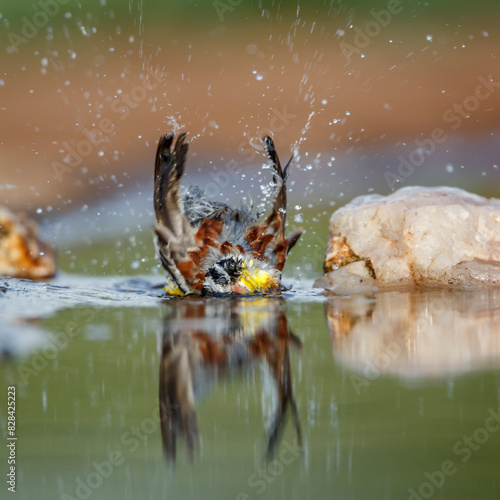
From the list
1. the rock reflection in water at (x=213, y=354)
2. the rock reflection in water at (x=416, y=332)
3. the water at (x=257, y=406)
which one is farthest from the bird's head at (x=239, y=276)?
the water at (x=257, y=406)

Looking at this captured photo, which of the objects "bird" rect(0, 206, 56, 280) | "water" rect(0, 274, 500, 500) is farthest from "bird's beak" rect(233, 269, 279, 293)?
"bird" rect(0, 206, 56, 280)

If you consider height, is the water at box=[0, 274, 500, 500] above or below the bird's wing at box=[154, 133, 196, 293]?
below

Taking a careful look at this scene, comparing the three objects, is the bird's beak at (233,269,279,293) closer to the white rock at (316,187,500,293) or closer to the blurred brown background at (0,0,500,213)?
the white rock at (316,187,500,293)

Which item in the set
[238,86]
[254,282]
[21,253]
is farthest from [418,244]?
[238,86]

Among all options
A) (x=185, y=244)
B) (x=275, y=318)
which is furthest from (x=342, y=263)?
(x=275, y=318)

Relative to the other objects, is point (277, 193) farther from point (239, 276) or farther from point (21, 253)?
point (21, 253)

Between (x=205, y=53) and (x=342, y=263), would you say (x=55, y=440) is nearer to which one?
(x=342, y=263)
